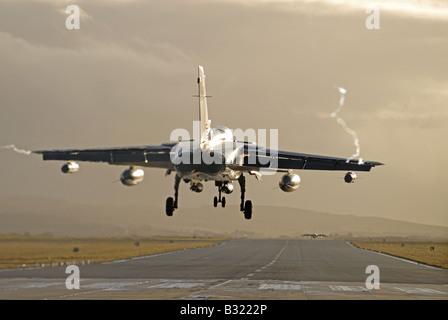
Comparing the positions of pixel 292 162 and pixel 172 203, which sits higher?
pixel 292 162

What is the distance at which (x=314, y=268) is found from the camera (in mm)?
102500

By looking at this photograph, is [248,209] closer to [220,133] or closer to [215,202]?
[215,202]

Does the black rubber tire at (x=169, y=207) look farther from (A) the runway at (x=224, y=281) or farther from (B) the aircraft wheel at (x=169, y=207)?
(A) the runway at (x=224, y=281)

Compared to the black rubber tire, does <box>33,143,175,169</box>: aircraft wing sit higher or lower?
higher

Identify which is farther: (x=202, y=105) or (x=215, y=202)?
(x=202, y=105)

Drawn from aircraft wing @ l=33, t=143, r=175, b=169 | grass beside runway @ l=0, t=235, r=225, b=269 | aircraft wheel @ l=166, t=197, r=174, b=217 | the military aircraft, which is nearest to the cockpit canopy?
the military aircraft

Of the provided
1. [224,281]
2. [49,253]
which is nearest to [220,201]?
[224,281]

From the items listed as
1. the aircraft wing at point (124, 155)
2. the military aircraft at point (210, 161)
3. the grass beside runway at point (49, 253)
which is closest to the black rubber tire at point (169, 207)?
the military aircraft at point (210, 161)

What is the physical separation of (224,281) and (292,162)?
98.7ft

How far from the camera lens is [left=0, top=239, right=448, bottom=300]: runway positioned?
6147 centimetres

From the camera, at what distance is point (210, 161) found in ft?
131

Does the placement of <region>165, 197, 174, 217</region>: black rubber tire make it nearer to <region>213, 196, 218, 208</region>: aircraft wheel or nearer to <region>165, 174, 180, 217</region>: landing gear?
<region>165, 174, 180, 217</region>: landing gear
